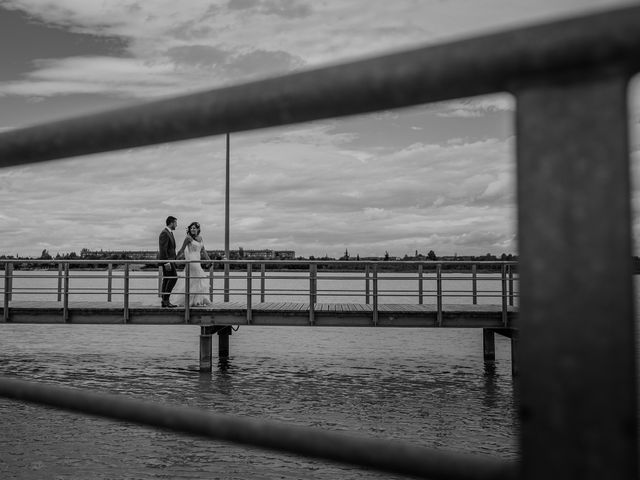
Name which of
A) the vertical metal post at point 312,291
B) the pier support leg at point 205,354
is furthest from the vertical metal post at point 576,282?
the pier support leg at point 205,354

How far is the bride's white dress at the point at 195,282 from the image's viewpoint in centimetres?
1345

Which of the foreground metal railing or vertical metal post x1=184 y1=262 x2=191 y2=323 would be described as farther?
vertical metal post x1=184 y1=262 x2=191 y2=323

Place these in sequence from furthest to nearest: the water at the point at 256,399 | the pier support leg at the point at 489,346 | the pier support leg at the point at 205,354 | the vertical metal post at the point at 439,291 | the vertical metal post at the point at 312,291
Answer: the pier support leg at the point at 489,346 < the pier support leg at the point at 205,354 < the vertical metal post at the point at 312,291 < the vertical metal post at the point at 439,291 < the water at the point at 256,399

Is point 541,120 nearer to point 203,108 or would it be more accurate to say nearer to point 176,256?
point 203,108

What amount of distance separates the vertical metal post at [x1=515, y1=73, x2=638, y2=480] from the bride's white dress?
500 inches

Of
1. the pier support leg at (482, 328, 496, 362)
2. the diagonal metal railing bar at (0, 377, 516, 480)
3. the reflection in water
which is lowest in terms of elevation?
the reflection in water

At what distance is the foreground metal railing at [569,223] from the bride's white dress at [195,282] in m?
12.7

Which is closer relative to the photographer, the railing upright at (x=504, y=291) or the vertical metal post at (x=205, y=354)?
the railing upright at (x=504, y=291)

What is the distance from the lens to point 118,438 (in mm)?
9016

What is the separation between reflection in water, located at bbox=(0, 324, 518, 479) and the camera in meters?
7.93

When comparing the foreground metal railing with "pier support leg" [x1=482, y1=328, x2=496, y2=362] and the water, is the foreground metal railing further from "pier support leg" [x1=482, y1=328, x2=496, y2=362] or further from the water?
"pier support leg" [x1=482, y1=328, x2=496, y2=362]

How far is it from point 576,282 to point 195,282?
544 inches

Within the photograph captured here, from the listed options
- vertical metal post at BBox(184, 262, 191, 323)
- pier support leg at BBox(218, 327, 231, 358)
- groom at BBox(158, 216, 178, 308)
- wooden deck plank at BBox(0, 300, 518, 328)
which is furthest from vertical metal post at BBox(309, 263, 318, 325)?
pier support leg at BBox(218, 327, 231, 358)

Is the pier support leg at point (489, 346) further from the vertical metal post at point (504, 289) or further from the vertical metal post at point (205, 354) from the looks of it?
the vertical metal post at point (205, 354)
